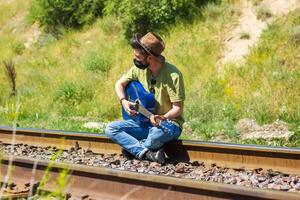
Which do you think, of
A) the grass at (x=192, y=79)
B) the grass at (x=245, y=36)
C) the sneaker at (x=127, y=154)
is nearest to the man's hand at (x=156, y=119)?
the sneaker at (x=127, y=154)

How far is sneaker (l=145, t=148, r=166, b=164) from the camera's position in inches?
288

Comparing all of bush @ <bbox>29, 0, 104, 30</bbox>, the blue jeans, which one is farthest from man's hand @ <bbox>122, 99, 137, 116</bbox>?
bush @ <bbox>29, 0, 104, 30</bbox>

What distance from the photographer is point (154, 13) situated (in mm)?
18406

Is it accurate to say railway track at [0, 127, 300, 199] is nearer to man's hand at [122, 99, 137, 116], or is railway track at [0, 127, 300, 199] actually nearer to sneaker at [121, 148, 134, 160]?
sneaker at [121, 148, 134, 160]

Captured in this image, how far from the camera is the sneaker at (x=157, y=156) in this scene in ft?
24.0

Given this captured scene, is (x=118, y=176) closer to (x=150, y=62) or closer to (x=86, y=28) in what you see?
(x=150, y=62)

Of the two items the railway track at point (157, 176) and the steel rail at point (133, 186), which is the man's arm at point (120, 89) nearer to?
the railway track at point (157, 176)

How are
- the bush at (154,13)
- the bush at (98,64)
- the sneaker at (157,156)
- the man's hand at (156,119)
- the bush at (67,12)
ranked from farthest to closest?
the bush at (67,12) < the bush at (154,13) < the bush at (98,64) < the sneaker at (157,156) < the man's hand at (156,119)

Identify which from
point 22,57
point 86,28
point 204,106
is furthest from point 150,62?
point 22,57

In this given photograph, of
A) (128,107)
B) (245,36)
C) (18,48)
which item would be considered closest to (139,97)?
(128,107)

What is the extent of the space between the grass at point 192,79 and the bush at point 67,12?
1730 mm

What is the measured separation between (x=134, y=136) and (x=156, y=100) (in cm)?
62

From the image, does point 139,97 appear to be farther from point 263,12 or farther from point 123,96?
point 263,12

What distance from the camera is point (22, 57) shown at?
80.9 feet
